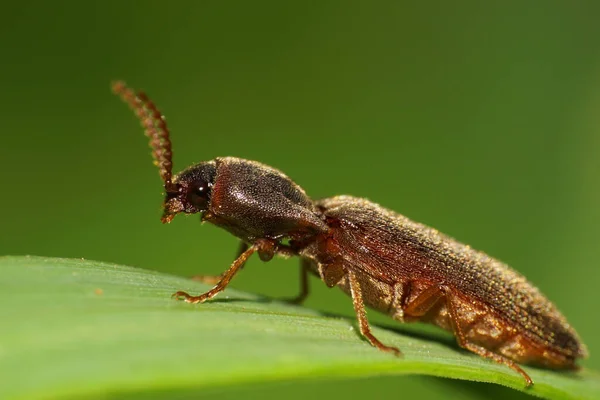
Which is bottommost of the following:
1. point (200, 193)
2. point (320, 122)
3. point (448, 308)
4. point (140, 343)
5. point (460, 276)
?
point (140, 343)

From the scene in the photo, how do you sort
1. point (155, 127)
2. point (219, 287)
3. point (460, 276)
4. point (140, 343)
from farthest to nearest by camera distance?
point (460, 276) < point (155, 127) < point (219, 287) < point (140, 343)

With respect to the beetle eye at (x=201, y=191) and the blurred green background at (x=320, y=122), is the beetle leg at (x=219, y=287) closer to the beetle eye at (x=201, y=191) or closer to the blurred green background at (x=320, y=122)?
the beetle eye at (x=201, y=191)

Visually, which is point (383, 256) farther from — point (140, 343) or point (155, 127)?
point (140, 343)

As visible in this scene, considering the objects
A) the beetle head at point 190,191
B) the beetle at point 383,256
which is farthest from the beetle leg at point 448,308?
the beetle head at point 190,191

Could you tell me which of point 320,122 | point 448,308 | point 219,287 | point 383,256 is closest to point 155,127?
point 219,287

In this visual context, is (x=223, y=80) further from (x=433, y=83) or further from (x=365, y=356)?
(x=365, y=356)

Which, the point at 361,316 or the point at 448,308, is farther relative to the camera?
the point at 448,308

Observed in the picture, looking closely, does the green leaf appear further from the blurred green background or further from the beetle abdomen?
the blurred green background
